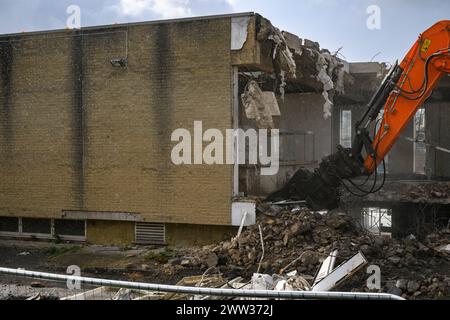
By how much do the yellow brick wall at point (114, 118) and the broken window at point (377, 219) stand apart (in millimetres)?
4032

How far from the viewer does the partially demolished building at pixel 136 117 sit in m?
11.6

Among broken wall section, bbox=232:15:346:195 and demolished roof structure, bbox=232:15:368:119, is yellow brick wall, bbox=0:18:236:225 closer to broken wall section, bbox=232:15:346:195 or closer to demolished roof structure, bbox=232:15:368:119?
demolished roof structure, bbox=232:15:368:119

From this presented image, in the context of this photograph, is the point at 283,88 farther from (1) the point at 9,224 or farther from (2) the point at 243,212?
(1) the point at 9,224

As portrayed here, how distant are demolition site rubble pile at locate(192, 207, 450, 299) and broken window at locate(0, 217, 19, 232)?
626cm

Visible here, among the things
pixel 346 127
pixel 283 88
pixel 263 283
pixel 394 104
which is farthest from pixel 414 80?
pixel 346 127

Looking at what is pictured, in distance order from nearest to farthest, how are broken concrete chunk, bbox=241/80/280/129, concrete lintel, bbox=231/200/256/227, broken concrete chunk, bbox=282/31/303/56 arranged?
concrete lintel, bbox=231/200/256/227, broken concrete chunk, bbox=241/80/280/129, broken concrete chunk, bbox=282/31/303/56

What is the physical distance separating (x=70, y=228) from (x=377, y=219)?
7.82 metres

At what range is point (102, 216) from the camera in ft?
42.2

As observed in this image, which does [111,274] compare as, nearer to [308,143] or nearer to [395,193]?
[395,193]

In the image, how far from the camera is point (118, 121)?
1263 centimetres

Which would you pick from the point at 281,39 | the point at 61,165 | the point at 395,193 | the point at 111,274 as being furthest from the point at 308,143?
the point at 111,274

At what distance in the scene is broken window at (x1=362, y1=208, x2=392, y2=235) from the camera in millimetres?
13297

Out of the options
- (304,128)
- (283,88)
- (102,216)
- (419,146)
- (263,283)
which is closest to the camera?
(263,283)

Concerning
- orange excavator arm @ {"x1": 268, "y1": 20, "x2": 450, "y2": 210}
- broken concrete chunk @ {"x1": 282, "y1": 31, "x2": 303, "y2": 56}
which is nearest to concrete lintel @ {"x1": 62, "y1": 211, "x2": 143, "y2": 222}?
orange excavator arm @ {"x1": 268, "y1": 20, "x2": 450, "y2": 210}
